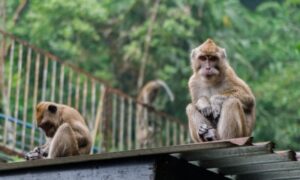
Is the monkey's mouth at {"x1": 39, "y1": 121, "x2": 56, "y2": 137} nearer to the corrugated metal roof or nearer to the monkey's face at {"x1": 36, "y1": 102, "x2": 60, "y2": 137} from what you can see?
the monkey's face at {"x1": 36, "y1": 102, "x2": 60, "y2": 137}

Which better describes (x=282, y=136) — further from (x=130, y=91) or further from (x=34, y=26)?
(x=34, y=26)

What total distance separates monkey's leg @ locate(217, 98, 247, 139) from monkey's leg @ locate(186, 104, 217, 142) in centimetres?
12

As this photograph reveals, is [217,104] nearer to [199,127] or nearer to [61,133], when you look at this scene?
[199,127]

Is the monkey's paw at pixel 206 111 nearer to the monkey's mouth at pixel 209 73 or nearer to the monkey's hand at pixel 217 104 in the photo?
the monkey's hand at pixel 217 104

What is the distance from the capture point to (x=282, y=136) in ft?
97.0

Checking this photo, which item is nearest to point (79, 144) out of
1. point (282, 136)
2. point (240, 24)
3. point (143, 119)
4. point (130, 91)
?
point (143, 119)

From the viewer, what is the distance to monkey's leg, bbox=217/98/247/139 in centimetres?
1016

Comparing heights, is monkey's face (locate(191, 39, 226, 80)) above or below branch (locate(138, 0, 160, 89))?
below

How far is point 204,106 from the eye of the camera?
10.6 m

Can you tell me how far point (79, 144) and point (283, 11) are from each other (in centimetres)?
2742

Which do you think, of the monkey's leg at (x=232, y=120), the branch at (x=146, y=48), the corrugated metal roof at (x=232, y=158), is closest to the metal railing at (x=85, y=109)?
the monkey's leg at (x=232, y=120)

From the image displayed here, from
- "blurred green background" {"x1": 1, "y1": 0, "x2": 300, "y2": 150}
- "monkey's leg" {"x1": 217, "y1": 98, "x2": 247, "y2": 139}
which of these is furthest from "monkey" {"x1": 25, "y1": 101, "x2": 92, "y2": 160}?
"blurred green background" {"x1": 1, "y1": 0, "x2": 300, "y2": 150}

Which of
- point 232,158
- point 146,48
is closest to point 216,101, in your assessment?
point 232,158

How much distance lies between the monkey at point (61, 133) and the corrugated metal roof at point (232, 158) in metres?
1.41
